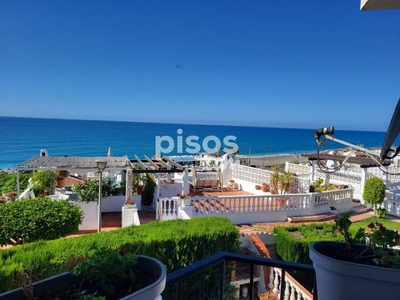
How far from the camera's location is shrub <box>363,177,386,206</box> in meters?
8.55

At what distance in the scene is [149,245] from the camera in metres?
4.06

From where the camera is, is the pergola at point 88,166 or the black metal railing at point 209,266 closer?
the black metal railing at point 209,266

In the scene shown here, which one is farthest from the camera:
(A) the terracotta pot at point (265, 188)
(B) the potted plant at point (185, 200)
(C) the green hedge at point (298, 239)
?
(A) the terracotta pot at point (265, 188)

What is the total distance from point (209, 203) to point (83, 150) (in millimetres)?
43886

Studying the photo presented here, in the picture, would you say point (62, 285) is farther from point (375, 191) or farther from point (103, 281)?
point (375, 191)

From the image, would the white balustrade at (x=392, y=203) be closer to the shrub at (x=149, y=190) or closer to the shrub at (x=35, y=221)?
the shrub at (x=149, y=190)

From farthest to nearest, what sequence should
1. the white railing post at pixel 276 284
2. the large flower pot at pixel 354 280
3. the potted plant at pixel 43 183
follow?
the potted plant at pixel 43 183
the white railing post at pixel 276 284
the large flower pot at pixel 354 280

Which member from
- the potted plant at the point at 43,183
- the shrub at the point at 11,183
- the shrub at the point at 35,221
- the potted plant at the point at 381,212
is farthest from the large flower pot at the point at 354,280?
the shrub at the point at 11,183

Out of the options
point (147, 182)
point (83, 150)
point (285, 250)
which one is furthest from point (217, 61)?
point (83, 150)

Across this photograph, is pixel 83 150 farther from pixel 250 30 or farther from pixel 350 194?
pixel 350 194

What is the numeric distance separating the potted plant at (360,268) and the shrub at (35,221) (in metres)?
5.84

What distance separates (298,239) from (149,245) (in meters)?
3.05

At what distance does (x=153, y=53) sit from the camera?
2705cm

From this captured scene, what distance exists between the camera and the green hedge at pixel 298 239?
5.42 m
